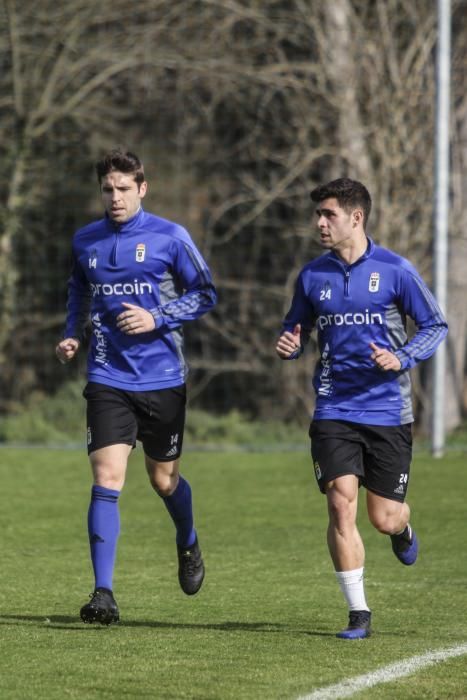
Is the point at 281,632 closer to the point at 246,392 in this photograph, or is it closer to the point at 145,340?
the point at 145,340

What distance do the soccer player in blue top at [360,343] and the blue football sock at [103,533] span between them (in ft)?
3.03

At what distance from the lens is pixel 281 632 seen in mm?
6148

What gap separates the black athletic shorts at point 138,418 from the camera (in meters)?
6.62

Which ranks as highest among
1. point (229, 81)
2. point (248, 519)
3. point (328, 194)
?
point (229, 81)

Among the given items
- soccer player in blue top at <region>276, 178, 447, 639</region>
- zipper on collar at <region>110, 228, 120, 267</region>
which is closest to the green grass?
soccer player in blue top at <region>276, 178, 447, 639</region>

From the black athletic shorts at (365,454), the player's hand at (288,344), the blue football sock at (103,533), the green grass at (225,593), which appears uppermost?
the player's hand at (288,344)

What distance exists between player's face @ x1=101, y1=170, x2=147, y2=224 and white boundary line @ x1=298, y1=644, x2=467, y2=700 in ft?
7.97

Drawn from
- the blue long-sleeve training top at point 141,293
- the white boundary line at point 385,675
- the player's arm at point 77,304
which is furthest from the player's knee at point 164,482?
the white boundary line at point 385,675

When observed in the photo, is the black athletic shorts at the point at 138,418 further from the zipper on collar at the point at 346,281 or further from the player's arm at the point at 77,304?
the zipper on collar at the point at 346,281

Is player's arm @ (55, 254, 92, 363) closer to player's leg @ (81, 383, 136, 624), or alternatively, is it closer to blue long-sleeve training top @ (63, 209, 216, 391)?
blue long-sleeve training top @ (63, 209, 216, 391)

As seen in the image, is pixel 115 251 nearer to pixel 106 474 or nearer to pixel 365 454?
pixel 106 474

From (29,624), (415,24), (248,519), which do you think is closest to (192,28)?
(415,24)

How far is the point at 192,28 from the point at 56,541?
741 cm

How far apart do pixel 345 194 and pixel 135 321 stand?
42.7 inches
